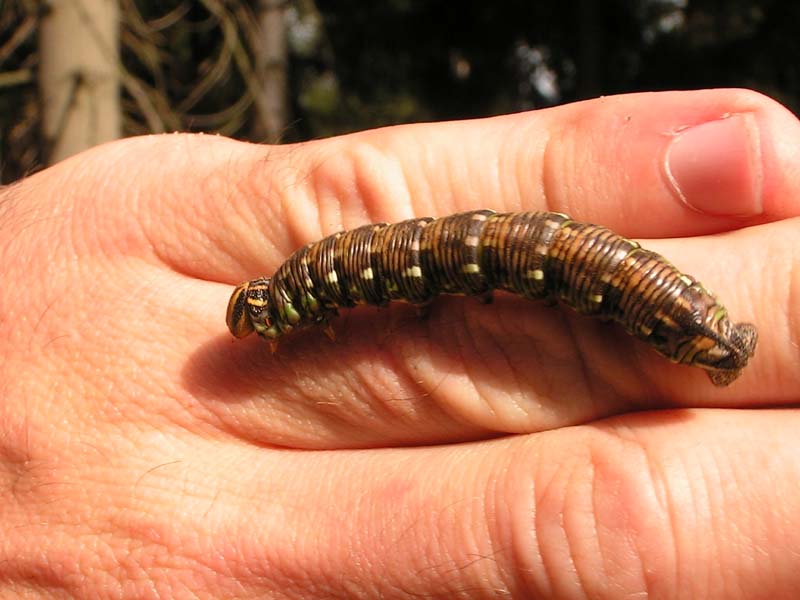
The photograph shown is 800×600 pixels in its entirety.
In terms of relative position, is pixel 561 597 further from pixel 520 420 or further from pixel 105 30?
pixel 105 30

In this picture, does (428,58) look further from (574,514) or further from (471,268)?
(574,514)

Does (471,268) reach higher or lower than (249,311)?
higher

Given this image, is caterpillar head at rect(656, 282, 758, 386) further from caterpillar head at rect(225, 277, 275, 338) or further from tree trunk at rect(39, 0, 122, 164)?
tree trunk at rect(39, 0, 122, 164)


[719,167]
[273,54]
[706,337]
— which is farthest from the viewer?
[273,54]

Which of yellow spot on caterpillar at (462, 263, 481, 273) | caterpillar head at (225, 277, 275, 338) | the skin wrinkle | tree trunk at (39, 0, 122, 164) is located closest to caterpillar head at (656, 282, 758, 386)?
the skin wrinkle

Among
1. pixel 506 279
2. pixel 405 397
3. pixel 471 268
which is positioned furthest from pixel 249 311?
pixel 506 279

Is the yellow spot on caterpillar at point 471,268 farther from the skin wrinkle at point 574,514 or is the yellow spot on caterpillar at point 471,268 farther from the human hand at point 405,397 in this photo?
the skin wrinkle at point 574,514

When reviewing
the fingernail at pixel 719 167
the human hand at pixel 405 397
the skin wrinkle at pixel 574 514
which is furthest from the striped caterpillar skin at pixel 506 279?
the skin wrinkle at pixel 574 514
